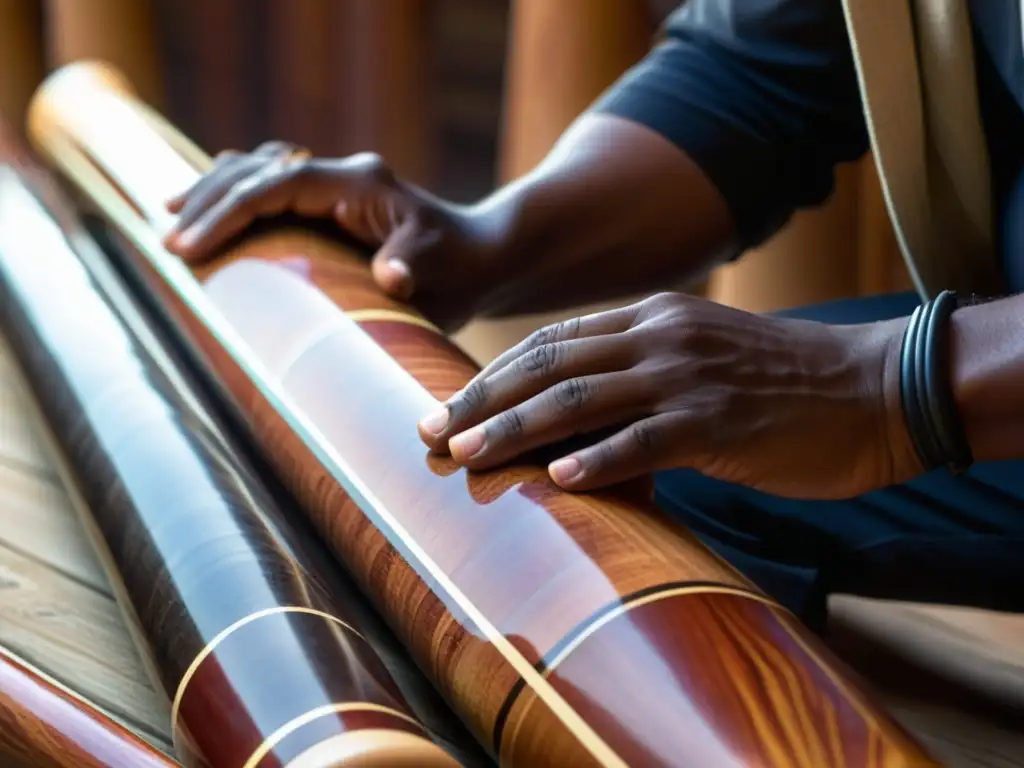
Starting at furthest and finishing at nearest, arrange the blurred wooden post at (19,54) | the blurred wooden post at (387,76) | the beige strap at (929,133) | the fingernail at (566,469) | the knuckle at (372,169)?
the blurred wooden post at (19,54) → the blurred wooden post at (387,76) → the knuckle at (372,169) → the beige strap at (929,133) → the fingernail at (566,469)

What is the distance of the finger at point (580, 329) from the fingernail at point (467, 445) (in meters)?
0.05

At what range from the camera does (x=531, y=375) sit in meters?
0.48

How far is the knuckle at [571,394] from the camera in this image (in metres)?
0.46

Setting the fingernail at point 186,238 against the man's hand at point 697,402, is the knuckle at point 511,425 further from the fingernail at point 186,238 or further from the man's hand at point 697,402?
the fingernail at point 186,238

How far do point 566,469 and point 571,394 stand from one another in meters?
0.04

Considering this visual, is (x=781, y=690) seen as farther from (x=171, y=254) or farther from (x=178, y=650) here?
(x=171, y=254)

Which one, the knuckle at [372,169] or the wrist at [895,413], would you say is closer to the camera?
the wrist at [895,413]

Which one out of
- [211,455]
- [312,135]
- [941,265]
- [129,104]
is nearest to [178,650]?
[211,455]

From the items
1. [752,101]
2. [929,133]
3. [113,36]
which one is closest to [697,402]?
[929,133]

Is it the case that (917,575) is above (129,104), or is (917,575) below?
below

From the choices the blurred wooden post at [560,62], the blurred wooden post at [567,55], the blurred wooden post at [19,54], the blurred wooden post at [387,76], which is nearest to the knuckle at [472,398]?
the blurred wooden post at [560,62]

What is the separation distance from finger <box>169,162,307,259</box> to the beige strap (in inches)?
14.5

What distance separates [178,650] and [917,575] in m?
0.42

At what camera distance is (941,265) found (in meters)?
0.72
